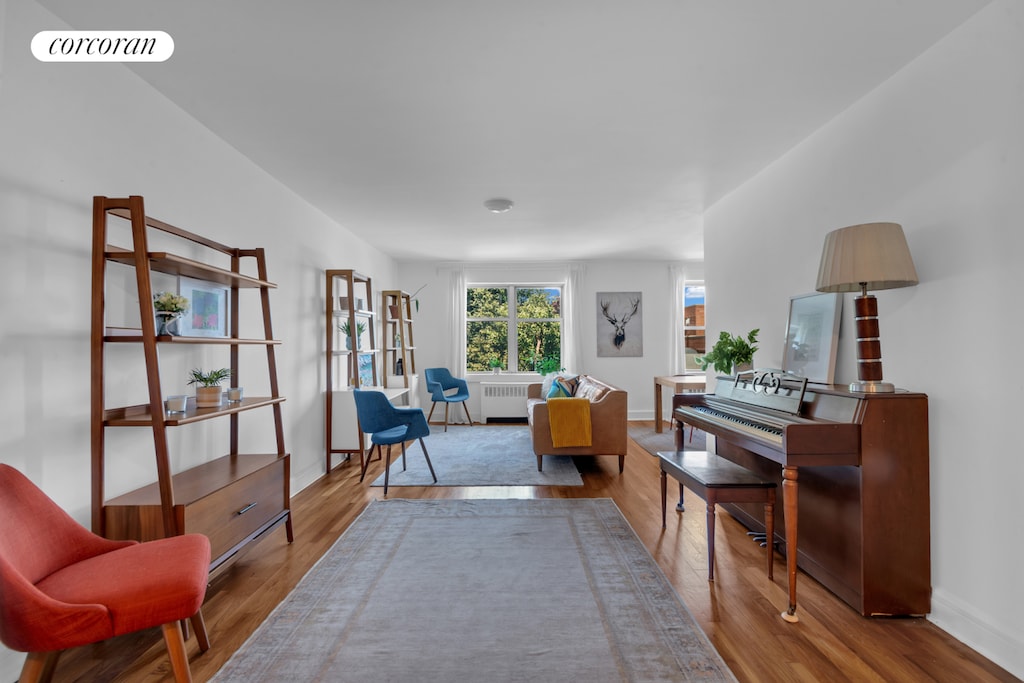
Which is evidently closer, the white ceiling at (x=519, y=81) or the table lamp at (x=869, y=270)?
the white ceiling at (x=519, y=81)

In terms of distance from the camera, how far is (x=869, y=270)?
2.05m

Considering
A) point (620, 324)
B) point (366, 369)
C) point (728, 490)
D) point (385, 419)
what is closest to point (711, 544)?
point (728, 490)

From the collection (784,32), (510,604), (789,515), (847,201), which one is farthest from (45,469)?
(847,201)

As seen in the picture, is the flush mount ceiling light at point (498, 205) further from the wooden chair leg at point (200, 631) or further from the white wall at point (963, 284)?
the wooden chair leg at point (200, 631)

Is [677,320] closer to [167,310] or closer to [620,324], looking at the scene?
[620,324]

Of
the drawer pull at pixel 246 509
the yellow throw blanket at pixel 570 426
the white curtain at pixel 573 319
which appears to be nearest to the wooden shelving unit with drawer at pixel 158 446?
the drawer pull at pixel 246 509

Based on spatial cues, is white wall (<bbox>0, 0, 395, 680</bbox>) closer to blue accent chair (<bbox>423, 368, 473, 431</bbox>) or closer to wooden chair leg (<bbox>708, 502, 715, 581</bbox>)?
wooden chair leg (<bbox>708, 502, 715, 581</bbox>)

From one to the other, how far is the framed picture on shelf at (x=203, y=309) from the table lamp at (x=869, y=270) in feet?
10.5

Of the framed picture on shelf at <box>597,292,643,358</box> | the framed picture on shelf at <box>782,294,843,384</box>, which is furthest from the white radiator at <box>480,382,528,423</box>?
the framed picture on shelf at <box>782,294,843,384</box>

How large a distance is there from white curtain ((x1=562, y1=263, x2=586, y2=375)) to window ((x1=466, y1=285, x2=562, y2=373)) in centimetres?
20

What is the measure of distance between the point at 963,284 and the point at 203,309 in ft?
12.0

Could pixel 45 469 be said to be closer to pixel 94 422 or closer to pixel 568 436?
pixel 94 422

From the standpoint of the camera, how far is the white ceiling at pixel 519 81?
1.82 metres

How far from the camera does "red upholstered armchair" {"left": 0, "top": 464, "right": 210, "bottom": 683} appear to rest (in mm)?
1285
